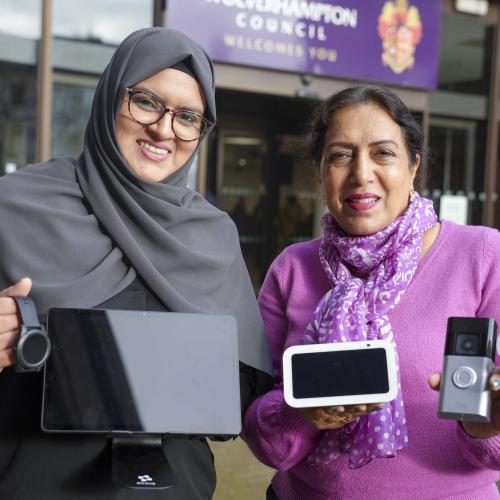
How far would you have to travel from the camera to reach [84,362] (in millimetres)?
1749

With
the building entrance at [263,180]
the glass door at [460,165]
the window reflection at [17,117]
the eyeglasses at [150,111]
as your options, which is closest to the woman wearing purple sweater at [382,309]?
the eyeglasses at [150,111]

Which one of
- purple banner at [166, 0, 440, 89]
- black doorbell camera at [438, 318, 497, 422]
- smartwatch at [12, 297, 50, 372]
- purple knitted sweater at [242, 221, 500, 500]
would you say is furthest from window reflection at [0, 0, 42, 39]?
black doorbell camera at [438, 318, 497, 422]

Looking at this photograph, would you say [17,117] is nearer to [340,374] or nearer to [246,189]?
[246,189]

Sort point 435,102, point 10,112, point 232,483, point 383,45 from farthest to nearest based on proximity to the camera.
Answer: point 435,102, point 383,45, point 10,112, point 232,483

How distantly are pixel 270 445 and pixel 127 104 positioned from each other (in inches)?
40.2

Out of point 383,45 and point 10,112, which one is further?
point 383,45

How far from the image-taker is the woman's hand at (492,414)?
1616mm

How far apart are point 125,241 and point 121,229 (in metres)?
0.03

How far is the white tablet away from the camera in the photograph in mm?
1717

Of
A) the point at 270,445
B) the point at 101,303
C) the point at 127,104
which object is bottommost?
the point at 270,445

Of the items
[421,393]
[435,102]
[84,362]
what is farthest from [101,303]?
[435,102]

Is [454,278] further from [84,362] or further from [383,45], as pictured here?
[383,45]

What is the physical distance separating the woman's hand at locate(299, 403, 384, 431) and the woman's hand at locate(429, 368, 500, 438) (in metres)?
0.14

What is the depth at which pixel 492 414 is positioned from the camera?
173 centimetres
